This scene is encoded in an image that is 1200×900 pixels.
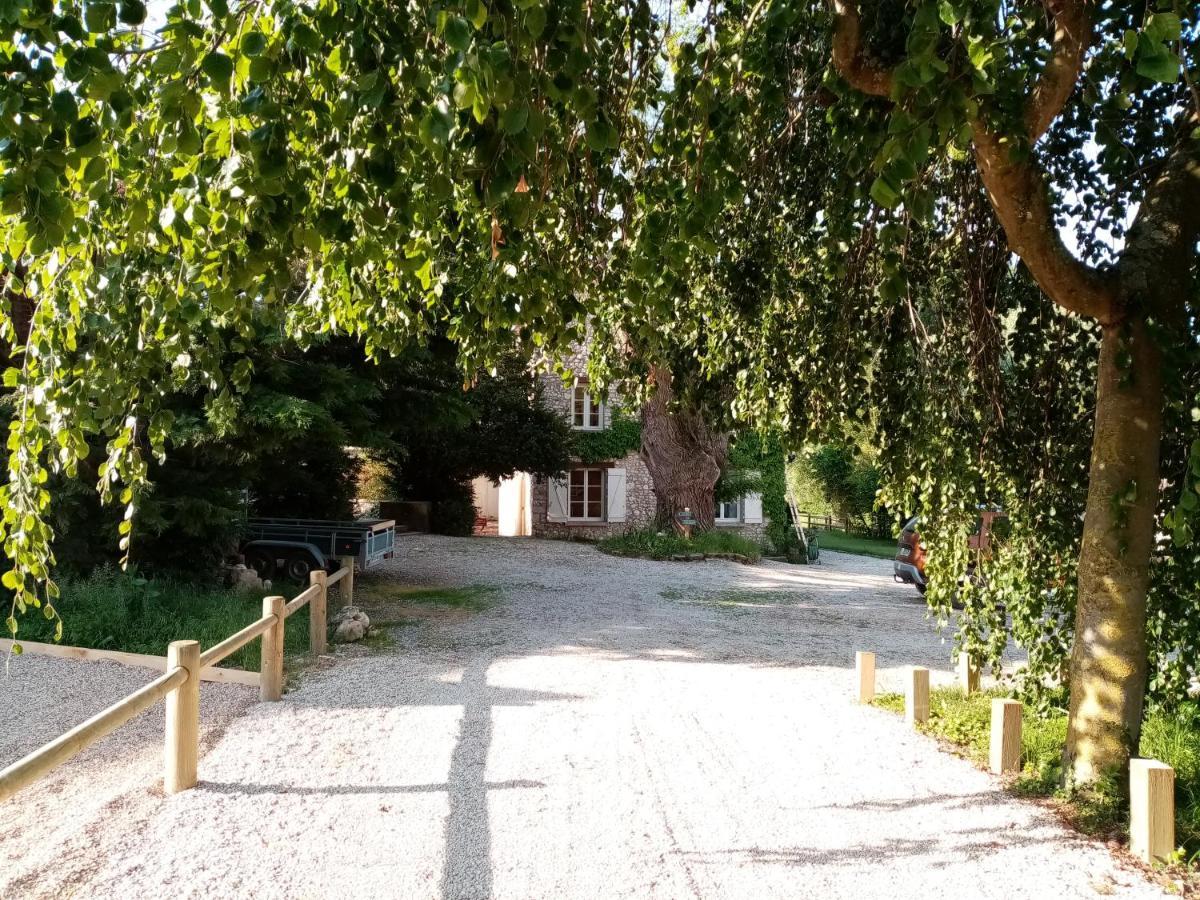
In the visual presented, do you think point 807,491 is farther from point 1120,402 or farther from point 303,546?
point 1120,402

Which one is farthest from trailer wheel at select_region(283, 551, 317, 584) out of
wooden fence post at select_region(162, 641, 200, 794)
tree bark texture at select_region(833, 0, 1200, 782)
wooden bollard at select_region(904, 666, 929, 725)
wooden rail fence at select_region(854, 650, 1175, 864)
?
tree bark texture at select_region(833, 0, 1200, 782)

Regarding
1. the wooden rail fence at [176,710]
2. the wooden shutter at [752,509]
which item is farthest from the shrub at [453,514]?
the wooden rail fence at [176,710]

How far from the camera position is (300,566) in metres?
11.6

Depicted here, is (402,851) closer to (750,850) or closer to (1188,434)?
(750,850)

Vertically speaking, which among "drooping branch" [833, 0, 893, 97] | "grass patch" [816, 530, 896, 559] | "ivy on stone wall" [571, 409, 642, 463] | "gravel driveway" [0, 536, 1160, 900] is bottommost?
"grass patch" [816, 530, 896, 559]

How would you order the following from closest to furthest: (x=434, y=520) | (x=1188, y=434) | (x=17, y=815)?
1. (x=1188, y=434)
2. (x=17, y=815)
3. (x=434, y=520)

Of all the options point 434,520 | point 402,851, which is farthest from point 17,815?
point 434,520

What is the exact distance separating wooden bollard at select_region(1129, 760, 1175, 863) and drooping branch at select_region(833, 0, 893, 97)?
9.70 feet

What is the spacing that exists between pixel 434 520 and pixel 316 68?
1978cm

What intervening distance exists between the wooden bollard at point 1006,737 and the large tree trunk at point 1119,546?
1.98ft

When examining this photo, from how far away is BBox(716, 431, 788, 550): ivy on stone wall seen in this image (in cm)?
2084

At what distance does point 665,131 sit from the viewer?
10.7 feet

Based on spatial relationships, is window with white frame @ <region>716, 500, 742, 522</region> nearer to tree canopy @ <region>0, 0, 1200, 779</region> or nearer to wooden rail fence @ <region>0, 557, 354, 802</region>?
tree canopy @ <region>0, 0, 1200, 779</region>

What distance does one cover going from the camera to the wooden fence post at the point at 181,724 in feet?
14.0
